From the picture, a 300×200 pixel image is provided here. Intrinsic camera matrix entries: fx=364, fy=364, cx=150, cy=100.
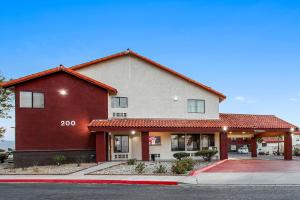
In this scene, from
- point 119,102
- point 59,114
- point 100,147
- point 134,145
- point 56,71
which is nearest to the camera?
point 100,147

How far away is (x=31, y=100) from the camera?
99.8 ft

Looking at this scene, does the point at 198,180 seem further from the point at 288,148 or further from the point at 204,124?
the point at 288,148

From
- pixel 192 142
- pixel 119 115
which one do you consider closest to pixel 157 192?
pixel 119 115

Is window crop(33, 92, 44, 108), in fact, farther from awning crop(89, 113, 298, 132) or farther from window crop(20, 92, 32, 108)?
awning crop(89, 113, 298, 132)

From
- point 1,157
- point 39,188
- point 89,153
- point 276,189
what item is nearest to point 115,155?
point 89,153

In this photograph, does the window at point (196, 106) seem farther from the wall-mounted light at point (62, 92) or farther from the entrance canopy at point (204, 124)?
the wall-mounted light at point (62, 92)

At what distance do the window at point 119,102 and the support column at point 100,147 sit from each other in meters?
→ 3.82

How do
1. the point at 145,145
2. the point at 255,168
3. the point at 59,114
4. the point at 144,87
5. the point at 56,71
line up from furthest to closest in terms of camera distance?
1. the point at 144,87
2. the point at 145,145
3. the point at 56,71
4. the point at 59,114
5. the point at 255,168

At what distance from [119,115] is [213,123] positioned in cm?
893

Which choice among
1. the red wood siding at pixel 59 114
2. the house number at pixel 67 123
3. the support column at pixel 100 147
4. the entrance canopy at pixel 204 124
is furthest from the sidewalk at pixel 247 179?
the house number at pixel 67 123

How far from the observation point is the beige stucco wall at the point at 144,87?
111 feet

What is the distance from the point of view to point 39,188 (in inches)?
632

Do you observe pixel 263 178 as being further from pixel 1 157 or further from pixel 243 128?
pixel 1 157

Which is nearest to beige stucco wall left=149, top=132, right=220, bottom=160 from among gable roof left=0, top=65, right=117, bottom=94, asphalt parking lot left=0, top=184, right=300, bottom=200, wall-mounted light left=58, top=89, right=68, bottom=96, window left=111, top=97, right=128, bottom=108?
window left=111, top=97, right=128, bottom=108
